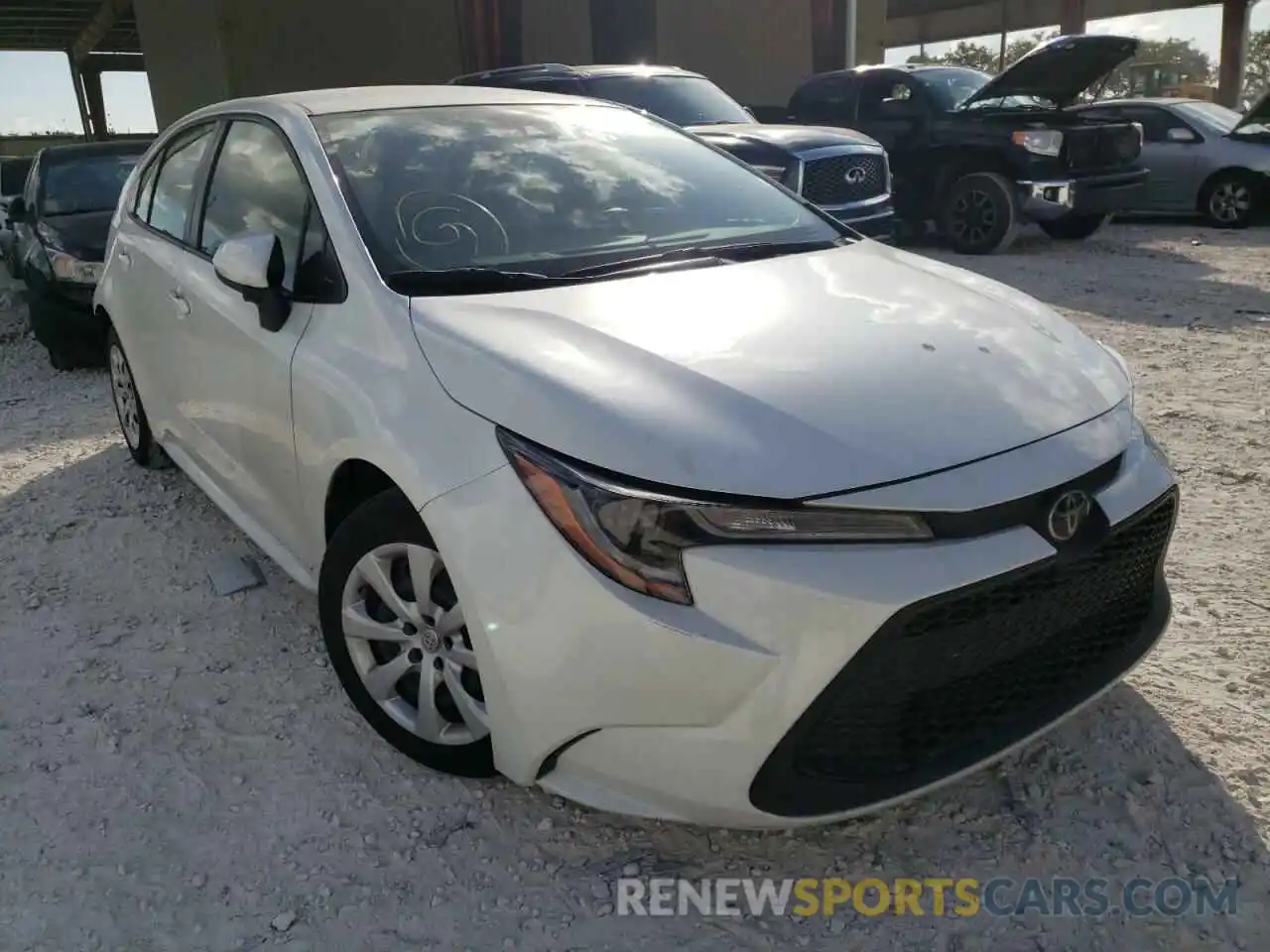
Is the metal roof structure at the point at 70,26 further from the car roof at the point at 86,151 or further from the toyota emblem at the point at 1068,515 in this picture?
the toyota emblem at the point at 1068,515

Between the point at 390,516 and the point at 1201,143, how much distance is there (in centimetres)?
1167

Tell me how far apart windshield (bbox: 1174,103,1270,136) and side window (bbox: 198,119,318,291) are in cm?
1118

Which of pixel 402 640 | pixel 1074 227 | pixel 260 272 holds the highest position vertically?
pixel 260 272

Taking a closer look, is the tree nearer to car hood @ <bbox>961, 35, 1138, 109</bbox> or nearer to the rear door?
the rear door

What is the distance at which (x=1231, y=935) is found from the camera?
2.04 m

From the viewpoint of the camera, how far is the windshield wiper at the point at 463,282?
255 centimetres

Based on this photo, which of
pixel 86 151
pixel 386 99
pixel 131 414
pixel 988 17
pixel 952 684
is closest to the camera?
pixel 952 684

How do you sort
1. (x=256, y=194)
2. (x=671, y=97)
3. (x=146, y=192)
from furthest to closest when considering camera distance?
1. (x=671, y=97)
2. (x=146, y=192)
3. (x=256, y=194)

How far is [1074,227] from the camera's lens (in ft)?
35.4

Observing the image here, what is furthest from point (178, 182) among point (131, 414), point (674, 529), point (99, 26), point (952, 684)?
point (99, 26)

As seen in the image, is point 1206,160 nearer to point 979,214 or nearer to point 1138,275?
point 979,214

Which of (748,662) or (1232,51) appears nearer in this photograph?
(748,662)

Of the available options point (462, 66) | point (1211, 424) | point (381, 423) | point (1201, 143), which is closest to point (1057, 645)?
point (381, 423)

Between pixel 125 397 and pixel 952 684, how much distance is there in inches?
157
